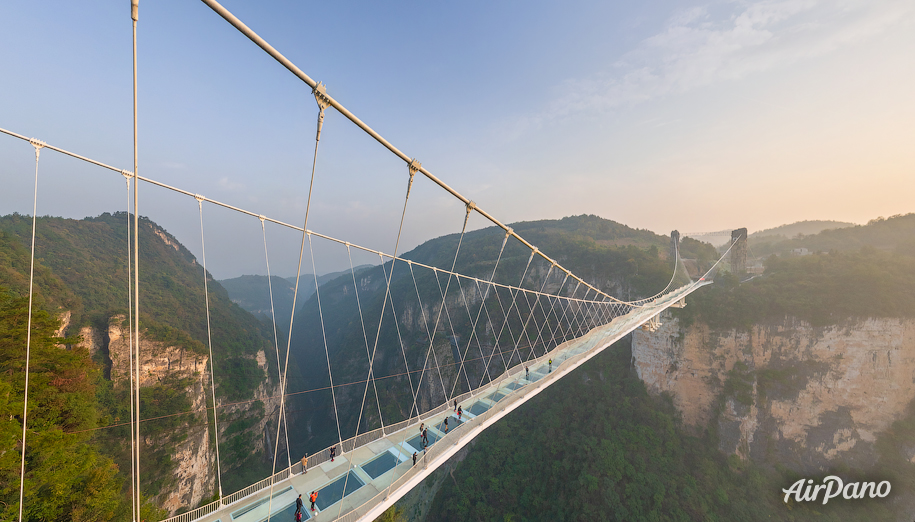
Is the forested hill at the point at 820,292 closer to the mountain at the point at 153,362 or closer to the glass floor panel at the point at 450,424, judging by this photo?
the glass floor panel at the point at 450,424

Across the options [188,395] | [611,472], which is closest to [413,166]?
[611,472]

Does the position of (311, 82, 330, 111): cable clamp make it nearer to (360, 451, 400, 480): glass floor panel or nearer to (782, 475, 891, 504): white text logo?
(360, 451, 400, 480): glass floor panel

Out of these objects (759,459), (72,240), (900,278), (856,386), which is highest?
(72,240)

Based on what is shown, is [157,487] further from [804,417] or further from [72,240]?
[804,417]

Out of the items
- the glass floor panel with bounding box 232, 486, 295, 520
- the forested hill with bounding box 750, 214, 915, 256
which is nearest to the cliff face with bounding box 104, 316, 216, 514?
the glass floor panel with bounding box 232, 486, 295, 520

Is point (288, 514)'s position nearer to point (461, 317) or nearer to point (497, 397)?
point (497, 397)

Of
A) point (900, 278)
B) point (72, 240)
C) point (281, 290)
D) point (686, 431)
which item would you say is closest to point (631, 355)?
point (686, 431)

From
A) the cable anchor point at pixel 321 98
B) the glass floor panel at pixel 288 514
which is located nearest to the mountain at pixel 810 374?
the glass floor panel at pixel 288 514
